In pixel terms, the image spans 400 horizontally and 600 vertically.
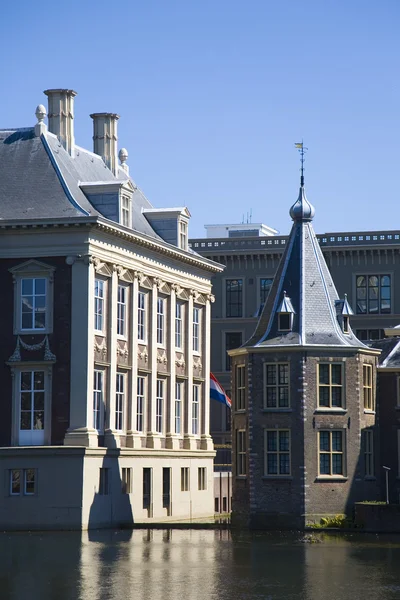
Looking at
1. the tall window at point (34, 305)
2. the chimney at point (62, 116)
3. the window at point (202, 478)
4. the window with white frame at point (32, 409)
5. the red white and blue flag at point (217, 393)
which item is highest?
the chimney at point (62, 116)

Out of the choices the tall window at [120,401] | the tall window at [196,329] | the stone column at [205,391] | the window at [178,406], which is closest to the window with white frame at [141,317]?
the tall window at [120,401]

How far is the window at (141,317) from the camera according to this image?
6619 cm

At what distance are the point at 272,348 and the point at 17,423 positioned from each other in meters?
11.7

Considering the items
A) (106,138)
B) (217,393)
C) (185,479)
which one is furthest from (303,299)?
(106,138)

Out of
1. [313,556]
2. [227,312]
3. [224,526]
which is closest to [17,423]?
[224,526]

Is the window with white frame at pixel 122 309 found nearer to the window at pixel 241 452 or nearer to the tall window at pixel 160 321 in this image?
the tall window at pixel 160 321

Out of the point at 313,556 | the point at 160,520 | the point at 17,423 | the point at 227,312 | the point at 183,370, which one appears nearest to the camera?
the point at 313,556

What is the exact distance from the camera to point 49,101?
220 ft

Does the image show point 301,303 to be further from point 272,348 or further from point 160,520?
point 160,520

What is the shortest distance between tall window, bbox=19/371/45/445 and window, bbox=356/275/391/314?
3976cm

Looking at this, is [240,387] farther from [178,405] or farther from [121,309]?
[178,405]

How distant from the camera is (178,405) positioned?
7150cm

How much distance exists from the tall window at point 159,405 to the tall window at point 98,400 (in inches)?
306

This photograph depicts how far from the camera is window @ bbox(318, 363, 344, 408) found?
55.9m
